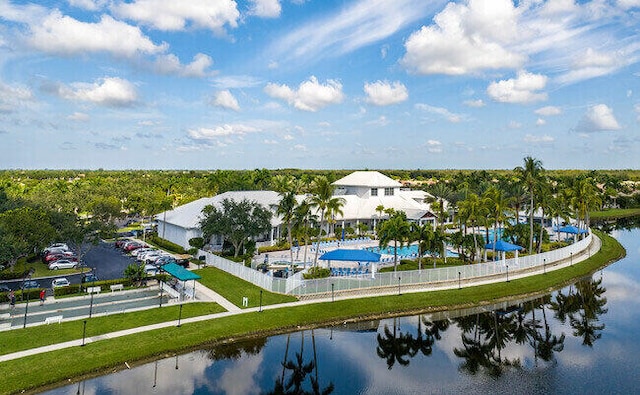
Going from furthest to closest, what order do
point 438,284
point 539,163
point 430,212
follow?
point 430,212, point 539,163, point 438,284

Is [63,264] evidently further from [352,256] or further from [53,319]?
[352,256]

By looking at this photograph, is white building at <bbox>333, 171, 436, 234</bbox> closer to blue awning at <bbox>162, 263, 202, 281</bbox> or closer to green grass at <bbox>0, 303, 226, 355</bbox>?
blue awning at <bbox>162, 263, 202, 281</bbox>

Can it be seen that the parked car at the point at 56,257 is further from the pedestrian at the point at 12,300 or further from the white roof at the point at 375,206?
the white roof at the point at 375,206

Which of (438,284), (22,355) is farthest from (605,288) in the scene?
(22,355)

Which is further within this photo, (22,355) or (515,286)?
(515,286)

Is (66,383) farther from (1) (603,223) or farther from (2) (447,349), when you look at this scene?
(1) (603,223)

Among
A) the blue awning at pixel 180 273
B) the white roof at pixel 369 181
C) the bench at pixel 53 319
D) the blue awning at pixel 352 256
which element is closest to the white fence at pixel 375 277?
the blue awning at pixel 352 256

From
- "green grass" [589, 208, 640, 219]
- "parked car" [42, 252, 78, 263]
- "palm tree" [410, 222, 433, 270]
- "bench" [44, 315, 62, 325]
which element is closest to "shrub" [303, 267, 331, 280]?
"palm tree" [410, 222, 433, 270]
